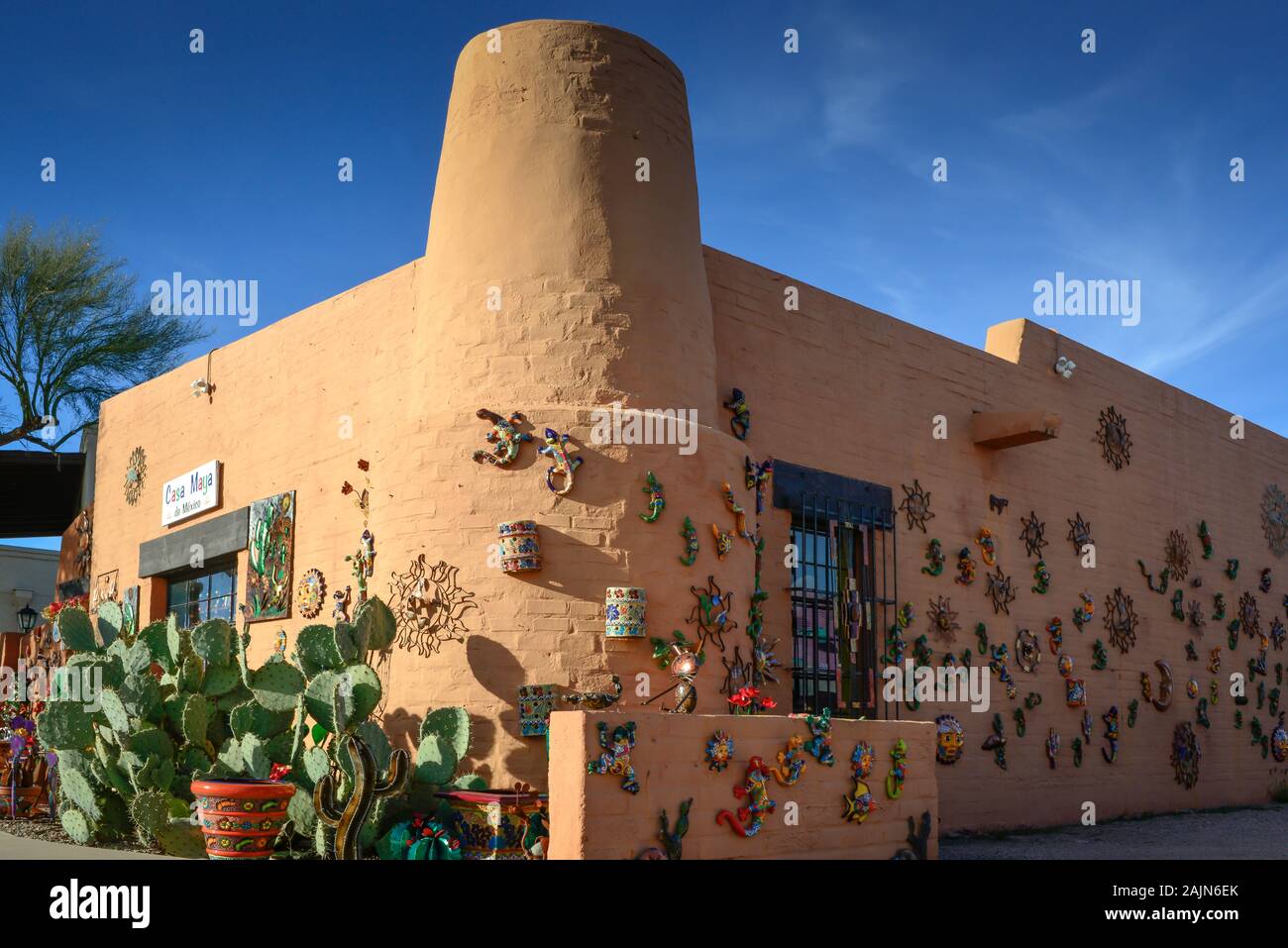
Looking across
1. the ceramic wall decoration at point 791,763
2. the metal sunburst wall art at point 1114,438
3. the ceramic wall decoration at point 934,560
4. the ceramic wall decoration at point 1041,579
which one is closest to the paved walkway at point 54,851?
the ceramic wall decoration at point 791,763

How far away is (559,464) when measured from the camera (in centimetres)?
970

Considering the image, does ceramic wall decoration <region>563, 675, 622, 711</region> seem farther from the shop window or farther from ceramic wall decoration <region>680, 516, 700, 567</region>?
the shop window

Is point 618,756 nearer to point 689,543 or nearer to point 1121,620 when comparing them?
point 689,543

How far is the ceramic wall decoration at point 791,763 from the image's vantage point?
8.97m

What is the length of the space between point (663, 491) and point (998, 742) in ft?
18.9

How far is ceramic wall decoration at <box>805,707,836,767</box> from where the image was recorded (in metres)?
9.27

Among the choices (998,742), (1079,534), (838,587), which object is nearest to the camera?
(838,587)

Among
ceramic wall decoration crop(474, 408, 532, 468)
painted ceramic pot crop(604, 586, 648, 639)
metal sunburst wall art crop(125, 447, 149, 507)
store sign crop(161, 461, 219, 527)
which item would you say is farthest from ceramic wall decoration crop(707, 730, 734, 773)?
metal sunburst wall art crop(125, 447, 149, 507)

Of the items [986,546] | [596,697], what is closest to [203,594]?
[596,697]

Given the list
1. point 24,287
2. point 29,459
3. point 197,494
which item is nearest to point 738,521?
point 197,494

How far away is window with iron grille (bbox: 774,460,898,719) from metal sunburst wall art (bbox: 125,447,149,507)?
850 centimetres

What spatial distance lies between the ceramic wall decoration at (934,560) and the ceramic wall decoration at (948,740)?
146 cm
